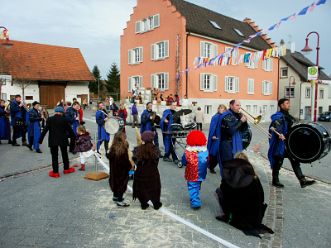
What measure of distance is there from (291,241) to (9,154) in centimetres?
977

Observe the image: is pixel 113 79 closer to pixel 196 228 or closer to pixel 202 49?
pixel 202 49

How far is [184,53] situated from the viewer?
26.0 m

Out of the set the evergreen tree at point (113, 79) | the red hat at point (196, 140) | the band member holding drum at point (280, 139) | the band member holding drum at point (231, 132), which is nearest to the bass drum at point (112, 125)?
the band member holding drum at point (231, 132)

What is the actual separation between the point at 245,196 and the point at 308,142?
2.87m

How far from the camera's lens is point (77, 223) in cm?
493

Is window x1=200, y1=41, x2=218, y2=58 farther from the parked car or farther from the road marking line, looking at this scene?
the parked car

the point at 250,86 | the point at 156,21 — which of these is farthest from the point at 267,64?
the point at 156,21

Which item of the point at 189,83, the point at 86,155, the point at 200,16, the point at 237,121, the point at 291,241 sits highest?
the point at 200,16

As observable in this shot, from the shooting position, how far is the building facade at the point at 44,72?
33.0 m

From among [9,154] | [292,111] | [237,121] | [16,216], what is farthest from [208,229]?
[292,111]

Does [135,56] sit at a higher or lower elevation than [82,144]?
higher

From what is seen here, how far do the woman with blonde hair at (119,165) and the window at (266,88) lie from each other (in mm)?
32769

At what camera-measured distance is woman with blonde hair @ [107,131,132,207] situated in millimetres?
5766

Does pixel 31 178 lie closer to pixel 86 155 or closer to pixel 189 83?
pixel 86 155
